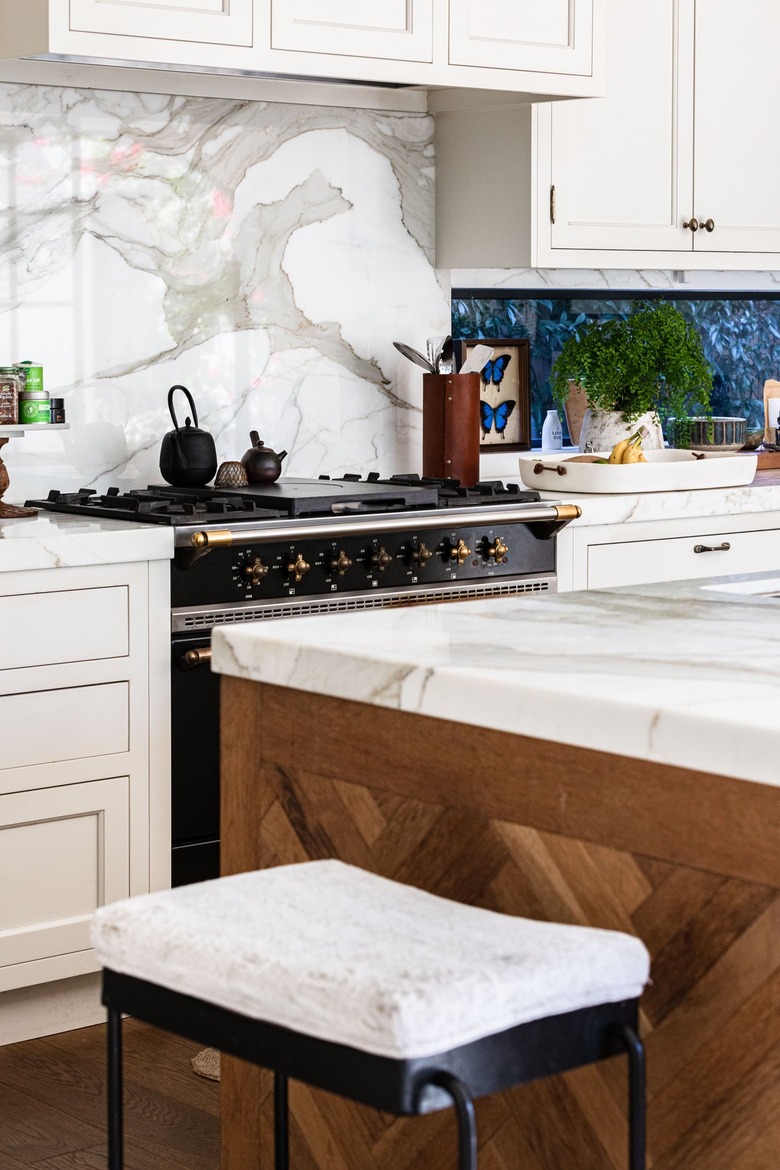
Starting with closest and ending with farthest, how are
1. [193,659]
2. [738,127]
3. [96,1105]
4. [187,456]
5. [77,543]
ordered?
[96,1105] < [77,543] < [193,659] < [187,456] < [738,127]

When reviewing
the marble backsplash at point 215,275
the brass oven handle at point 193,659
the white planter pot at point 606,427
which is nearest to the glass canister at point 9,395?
the marble backsplash at point 215,275

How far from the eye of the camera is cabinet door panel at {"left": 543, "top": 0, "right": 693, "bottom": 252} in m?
4.04

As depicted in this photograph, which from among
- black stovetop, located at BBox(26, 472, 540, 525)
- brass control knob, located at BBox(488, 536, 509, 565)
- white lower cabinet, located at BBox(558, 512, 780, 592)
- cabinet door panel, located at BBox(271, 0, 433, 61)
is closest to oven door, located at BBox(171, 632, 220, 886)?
black stovetop, located at BBox(26, 472, 540, 525)

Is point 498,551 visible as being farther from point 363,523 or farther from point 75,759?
point 75,759

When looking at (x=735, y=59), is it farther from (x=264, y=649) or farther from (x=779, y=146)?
(x=264, y=649)

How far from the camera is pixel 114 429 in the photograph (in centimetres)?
376

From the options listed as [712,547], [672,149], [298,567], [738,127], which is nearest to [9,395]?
[298,567]

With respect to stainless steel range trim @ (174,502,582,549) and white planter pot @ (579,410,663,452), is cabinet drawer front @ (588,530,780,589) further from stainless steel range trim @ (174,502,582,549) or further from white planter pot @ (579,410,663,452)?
white planter pot @ (579,410,663,452)

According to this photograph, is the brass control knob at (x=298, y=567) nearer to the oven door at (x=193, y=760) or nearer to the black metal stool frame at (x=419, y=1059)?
the oven door at (x=193, y=760)

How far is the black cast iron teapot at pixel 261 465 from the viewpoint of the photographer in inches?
147

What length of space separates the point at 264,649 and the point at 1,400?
5.46 ft

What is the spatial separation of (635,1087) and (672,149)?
3.24 meters

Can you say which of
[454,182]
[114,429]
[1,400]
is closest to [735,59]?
[454,182]

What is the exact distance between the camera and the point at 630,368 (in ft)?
13.5
